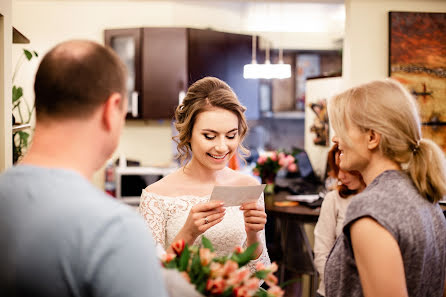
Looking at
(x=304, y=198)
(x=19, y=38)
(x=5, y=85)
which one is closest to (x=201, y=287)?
(x=5, y=85)

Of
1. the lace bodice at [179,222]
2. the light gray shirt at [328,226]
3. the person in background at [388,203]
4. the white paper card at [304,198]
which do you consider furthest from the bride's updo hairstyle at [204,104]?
the white paper card at [304,198]

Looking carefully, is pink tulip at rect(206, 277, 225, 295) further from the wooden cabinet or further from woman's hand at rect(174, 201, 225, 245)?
the wooden cabinet

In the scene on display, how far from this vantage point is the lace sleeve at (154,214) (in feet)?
6.43

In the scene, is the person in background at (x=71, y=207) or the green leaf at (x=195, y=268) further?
the green leaf at (x=195, y=268)

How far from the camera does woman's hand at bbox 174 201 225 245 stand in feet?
5.71

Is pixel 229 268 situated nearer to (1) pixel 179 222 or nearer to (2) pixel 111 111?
(2) pixel 111 111

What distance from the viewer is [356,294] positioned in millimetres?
Answer: 1456

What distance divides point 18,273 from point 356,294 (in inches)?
39.1

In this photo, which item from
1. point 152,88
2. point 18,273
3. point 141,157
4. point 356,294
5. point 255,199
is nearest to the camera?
point 18,273

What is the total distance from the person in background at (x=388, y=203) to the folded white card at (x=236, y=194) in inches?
14.3

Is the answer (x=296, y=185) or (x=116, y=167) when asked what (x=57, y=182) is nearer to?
(x=296, y=185)

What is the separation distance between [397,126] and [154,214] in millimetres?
1021

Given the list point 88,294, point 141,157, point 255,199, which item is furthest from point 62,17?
point 88,294

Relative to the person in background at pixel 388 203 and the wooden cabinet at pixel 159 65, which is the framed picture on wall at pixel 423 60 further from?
the person in background at pixel 388 203
